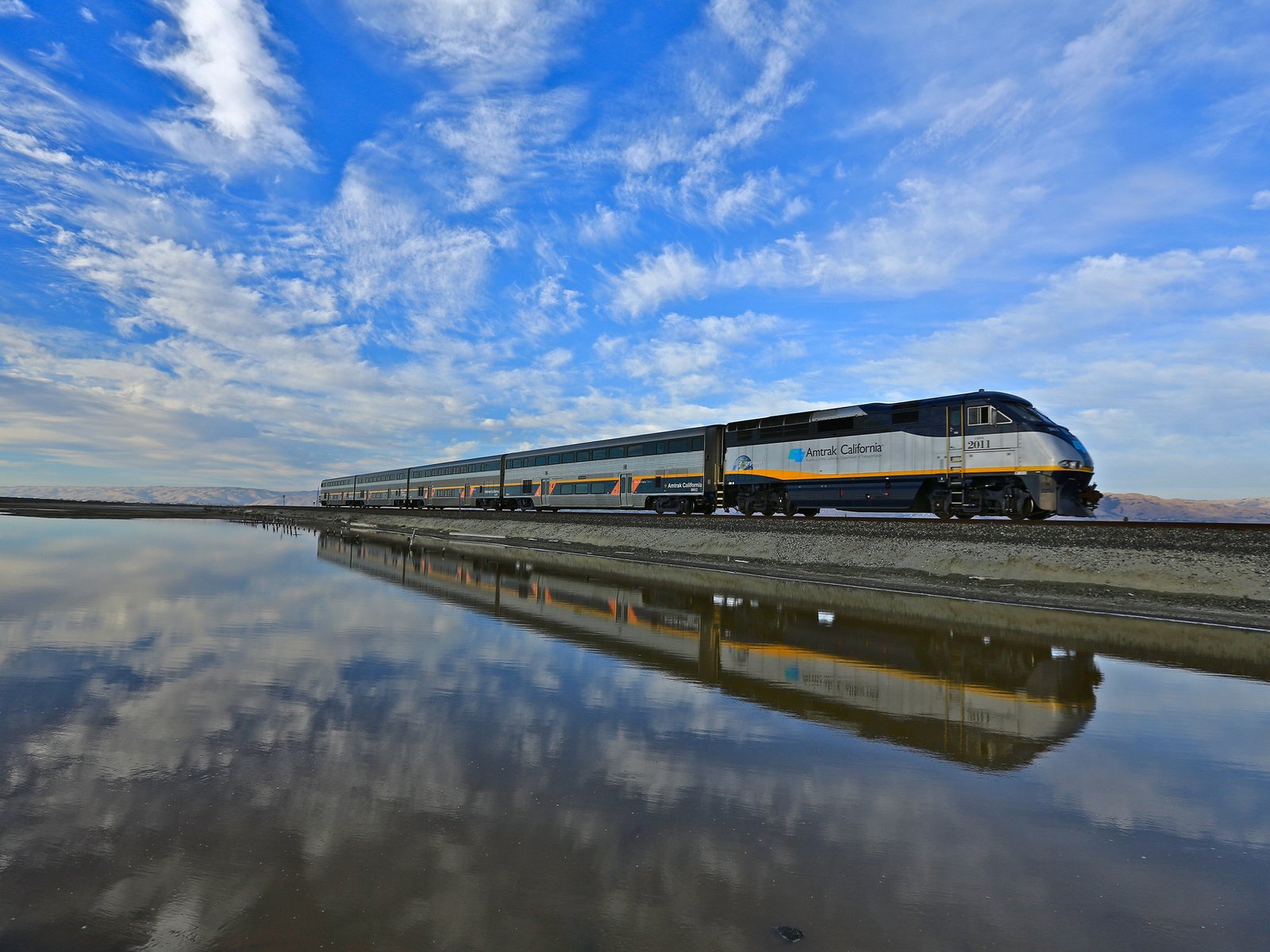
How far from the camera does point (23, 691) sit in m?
9.39

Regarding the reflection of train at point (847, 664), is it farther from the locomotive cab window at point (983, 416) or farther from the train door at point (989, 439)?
the locomotive cab window at point (983, 416)

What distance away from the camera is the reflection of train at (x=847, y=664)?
8.87 meters

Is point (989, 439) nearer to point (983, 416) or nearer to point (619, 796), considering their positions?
point (983, 416)

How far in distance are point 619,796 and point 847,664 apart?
24.2 ft

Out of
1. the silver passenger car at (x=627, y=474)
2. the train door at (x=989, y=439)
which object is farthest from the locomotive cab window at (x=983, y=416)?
the silver passenger car at (x=627, y=474)

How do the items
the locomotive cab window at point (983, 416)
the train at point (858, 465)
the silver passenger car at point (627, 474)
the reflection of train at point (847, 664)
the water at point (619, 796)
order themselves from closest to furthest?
the water at point (619, 796), the reflection of train at point (847, 664), the train at point (858, 465), the locomotive cab window at point (983, 416), the silver passenger car at point (627, 474)

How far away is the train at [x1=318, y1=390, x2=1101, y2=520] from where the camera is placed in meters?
22.4

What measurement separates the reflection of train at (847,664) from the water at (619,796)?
3.7 inches

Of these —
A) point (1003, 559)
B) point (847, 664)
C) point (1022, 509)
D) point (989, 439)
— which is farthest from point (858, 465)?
point (847, 664)

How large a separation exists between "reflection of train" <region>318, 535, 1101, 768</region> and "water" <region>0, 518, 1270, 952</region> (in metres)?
0.10

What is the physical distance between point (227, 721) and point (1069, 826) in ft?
32.3

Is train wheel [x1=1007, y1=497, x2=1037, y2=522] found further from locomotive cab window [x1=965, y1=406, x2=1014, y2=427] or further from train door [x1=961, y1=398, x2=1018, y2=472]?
locomotive cab window [x1=965, y1=406, x2=1014, y2=427]

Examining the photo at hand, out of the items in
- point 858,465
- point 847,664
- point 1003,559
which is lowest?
point 847,664

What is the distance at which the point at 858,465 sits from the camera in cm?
2770
